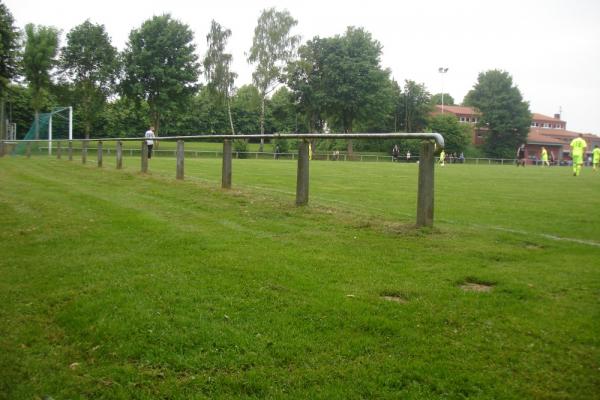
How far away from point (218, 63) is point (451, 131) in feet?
109

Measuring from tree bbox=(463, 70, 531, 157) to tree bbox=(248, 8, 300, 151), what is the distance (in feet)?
121

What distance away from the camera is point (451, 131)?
234ft

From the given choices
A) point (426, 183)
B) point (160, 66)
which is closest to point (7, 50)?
point (426, 183)

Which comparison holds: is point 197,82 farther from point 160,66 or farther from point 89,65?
point 89,65

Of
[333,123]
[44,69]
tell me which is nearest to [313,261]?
[44,69]

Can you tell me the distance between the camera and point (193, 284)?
13.5ft

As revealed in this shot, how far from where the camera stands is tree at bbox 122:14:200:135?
50.3 m

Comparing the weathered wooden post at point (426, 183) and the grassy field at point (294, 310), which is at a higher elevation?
the weathered wooden post at point (426, 183)

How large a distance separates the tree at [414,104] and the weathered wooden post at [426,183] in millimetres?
71663

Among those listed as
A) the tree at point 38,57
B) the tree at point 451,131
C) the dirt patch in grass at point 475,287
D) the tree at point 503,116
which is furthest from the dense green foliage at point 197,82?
the dirt patch in grass at point 475,287

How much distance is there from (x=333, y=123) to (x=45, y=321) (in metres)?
62.5

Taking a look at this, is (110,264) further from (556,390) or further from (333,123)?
(333,123)

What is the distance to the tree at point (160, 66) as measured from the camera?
5031 cm

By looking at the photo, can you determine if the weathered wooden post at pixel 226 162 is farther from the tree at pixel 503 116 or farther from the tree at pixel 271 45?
the tree at pixel 503 116
